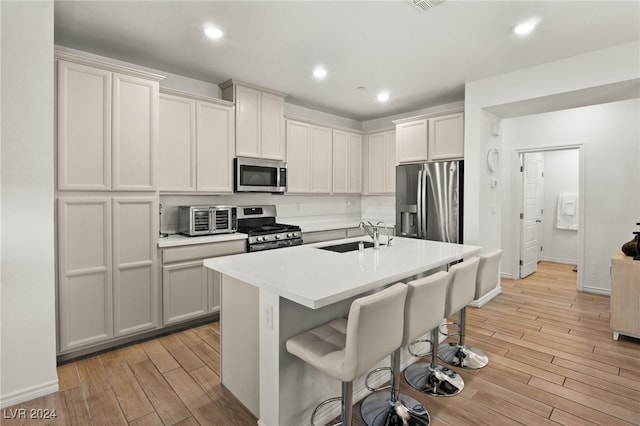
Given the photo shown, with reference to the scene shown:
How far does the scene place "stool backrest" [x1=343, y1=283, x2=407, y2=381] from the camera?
1.47 m

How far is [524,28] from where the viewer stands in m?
2.67

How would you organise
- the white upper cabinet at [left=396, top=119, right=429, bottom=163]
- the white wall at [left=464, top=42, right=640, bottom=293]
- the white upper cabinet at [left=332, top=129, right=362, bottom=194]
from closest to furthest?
the white wall at [left=464, top=42, right=640, bottom=293] → the white upper cabinet at [left=396, top=119, right=429, bottom=163] → the white upper cabinet at [left=332, top=129, right=362, bottom=194]

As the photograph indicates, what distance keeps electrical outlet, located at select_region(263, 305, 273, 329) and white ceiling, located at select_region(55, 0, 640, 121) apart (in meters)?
2.08

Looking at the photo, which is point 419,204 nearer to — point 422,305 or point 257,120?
point 257,120

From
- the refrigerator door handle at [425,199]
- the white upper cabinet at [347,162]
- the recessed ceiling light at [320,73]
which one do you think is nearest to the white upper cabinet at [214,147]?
the recessed ceiling light at [320,73]

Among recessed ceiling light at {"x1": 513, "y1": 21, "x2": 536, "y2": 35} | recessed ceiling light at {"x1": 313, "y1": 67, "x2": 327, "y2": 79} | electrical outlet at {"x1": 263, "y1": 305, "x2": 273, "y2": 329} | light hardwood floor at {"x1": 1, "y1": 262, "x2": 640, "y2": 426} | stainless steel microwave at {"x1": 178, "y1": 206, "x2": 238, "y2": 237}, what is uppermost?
recessed ceiling light at {"x1": 313, "y1": 67, "x2": 327, "y2": 79}

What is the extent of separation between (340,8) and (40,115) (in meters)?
2.17

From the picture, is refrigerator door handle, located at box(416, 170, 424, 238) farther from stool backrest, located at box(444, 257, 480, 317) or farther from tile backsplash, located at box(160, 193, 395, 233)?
stool backrest, located at box(444, 257, 480, 317)

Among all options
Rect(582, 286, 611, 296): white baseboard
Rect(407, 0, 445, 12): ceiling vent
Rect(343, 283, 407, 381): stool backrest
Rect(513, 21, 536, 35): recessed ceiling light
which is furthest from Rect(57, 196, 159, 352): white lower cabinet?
Rect(582, 286, 611, 296): white baseboard

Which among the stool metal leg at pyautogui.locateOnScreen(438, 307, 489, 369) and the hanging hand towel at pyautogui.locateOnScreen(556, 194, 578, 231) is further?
the hanging hand towel at pyautogui.locateOnScreen(556, 194, 578, 231)

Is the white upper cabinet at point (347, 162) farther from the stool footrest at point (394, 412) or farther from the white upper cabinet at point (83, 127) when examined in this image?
the stool footrest at point (394, 412)

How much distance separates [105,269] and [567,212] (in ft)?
24.5

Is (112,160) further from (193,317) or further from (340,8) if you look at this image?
(340,8)

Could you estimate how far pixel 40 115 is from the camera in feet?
7.03
